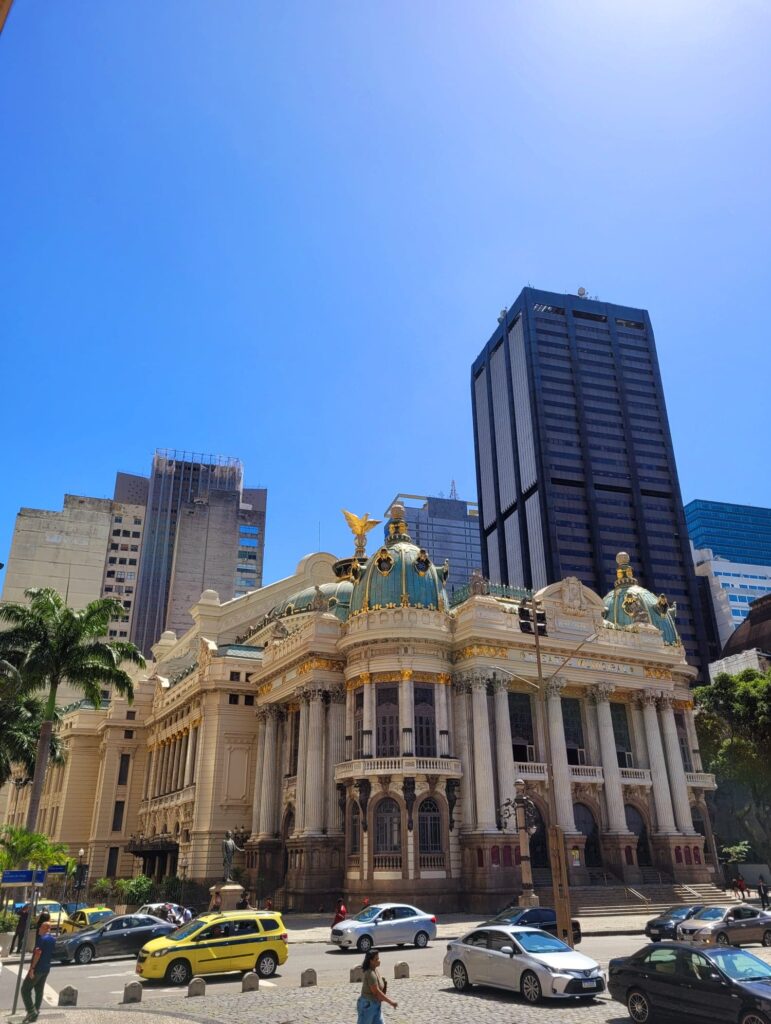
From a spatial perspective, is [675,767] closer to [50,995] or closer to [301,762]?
[301,762]

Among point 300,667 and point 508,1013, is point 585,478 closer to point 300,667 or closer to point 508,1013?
point 300,667

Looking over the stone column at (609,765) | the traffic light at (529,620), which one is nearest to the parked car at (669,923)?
the traffic light at (529,620)

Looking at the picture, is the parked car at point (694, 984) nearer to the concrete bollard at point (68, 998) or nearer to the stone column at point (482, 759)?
the concrete bollard at point (68, 998)

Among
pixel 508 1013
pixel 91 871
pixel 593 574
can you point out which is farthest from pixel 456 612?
pixel 593 574

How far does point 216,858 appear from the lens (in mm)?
54781

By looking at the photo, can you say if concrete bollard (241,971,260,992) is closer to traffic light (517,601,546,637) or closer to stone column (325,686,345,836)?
traffic light (517,601,546,637)

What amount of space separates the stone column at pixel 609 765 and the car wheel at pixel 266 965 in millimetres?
31209

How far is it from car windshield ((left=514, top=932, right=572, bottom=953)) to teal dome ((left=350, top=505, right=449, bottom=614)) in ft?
96.9

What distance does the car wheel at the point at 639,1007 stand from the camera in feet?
52.7

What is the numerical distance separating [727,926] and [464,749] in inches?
825

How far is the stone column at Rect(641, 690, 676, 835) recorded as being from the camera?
52.0m

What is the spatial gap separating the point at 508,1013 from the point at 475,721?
30550 millimetres

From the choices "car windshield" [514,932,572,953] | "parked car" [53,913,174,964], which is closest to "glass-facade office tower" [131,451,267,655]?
"parked car" [53,913,174,964]

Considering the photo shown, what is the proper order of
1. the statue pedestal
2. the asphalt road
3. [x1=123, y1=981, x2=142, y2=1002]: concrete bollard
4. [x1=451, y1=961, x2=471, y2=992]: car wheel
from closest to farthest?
1. [x1=123, y1=981, x2=142, y2=1002]: concrete bollard
2. [x1=451, y1=961, x2=471, y2=992]: car wheel
3. the asphalt road
4. the statue pedestal
